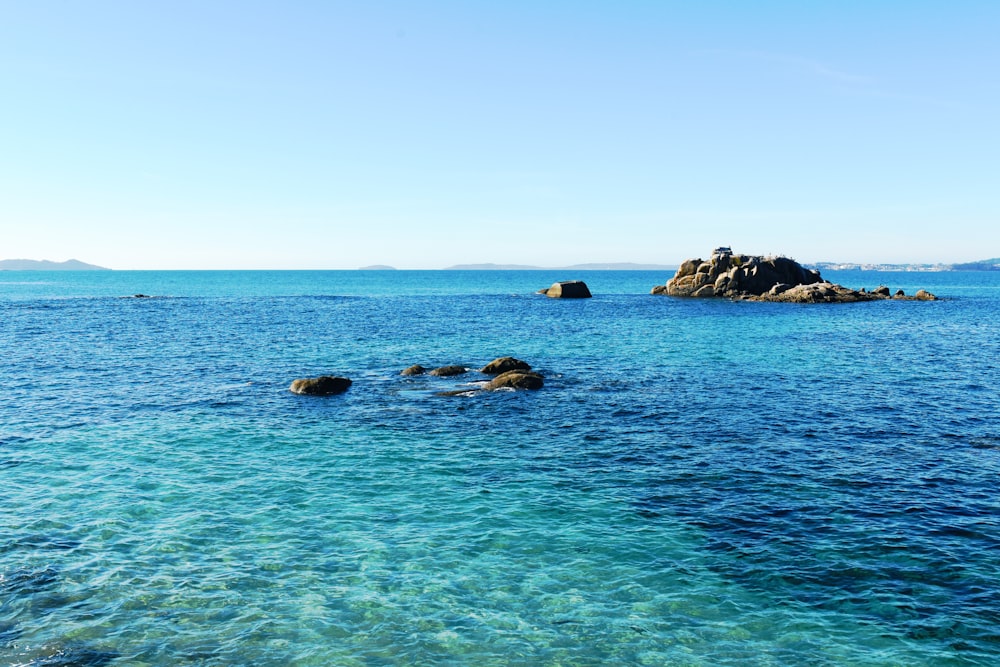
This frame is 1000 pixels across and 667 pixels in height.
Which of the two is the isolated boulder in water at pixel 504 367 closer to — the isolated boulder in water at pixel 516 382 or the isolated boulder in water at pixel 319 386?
the isolated boulder in water at pixel 516 382

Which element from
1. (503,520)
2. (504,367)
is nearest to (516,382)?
(504,367)

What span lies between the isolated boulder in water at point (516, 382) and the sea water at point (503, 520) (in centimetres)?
145

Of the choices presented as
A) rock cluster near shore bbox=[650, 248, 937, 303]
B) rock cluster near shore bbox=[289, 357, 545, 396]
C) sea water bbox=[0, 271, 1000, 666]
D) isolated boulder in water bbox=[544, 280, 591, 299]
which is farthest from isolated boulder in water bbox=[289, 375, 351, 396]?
isolated boulder in water bbox=[544, 280, 591, 299]

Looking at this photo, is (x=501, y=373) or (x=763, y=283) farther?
(x=763, y=283)

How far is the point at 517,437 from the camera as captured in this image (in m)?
28.4

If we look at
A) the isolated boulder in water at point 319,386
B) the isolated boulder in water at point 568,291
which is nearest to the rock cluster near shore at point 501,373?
the isolated boulder in water at point 319,386

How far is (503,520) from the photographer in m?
19.4

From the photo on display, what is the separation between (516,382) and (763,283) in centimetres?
8810

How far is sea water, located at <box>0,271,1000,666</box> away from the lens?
44.4ft

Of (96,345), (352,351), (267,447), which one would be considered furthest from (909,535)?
(96,345)

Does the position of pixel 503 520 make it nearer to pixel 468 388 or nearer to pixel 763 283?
pixel 468 388

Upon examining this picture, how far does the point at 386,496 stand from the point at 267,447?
7789 millimetres

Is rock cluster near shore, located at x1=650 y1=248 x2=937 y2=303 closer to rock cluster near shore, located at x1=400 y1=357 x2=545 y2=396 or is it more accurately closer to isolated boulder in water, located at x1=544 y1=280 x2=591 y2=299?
isolated boulder in water, located at x1=544 y1=280 x2=591 y2=299

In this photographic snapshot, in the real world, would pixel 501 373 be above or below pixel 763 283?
below
